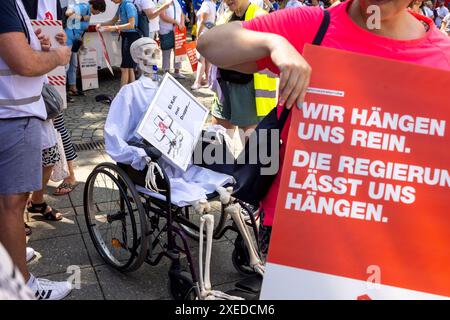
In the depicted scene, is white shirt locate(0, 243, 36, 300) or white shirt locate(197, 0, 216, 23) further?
white shirt locate(197, 0, 216, 23)

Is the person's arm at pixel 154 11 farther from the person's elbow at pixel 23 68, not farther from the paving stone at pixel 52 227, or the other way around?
the person's elbow at pixel 23 68

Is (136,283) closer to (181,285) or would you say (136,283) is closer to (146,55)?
(181,285)

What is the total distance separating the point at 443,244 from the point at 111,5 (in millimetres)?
6621

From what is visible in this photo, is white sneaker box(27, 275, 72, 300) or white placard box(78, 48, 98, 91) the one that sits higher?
white sneaker box(27, 275, 72, 300)

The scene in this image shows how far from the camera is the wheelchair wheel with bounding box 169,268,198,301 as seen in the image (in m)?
2.41

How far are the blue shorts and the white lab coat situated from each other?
0.46 meters

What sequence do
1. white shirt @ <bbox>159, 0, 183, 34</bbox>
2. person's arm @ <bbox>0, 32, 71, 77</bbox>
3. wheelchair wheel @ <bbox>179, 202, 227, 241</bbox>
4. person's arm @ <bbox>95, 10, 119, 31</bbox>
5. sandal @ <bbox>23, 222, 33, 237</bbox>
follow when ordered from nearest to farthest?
person's arm @ <bbox>0, 32, 71, 77</bbox> → wheelchair wheel @ <bbox>179, 202, 227, 241</bbox> → sandal @ <bbox>23, 222, 33, 237</bbox> → person's arm @ <bbox>95, 10, 119, 31</bbox> → white shirt @ <bbox>159, 0, 183, 34</bbox>

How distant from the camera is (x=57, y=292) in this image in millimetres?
2584

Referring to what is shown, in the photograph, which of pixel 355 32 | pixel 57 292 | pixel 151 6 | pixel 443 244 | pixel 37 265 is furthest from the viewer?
pixel 151 6

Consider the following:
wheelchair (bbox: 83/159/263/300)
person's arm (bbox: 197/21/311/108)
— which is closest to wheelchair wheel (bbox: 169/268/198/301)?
wheelchair (bbox: 83/159/263/300)

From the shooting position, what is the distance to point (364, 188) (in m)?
1.17

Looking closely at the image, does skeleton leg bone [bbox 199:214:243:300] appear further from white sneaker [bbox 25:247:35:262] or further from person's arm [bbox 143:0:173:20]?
person's arm [bbox 143:0:173:20]

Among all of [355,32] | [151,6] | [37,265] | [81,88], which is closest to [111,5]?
[151,6]

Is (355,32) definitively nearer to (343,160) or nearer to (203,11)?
(343,160)
